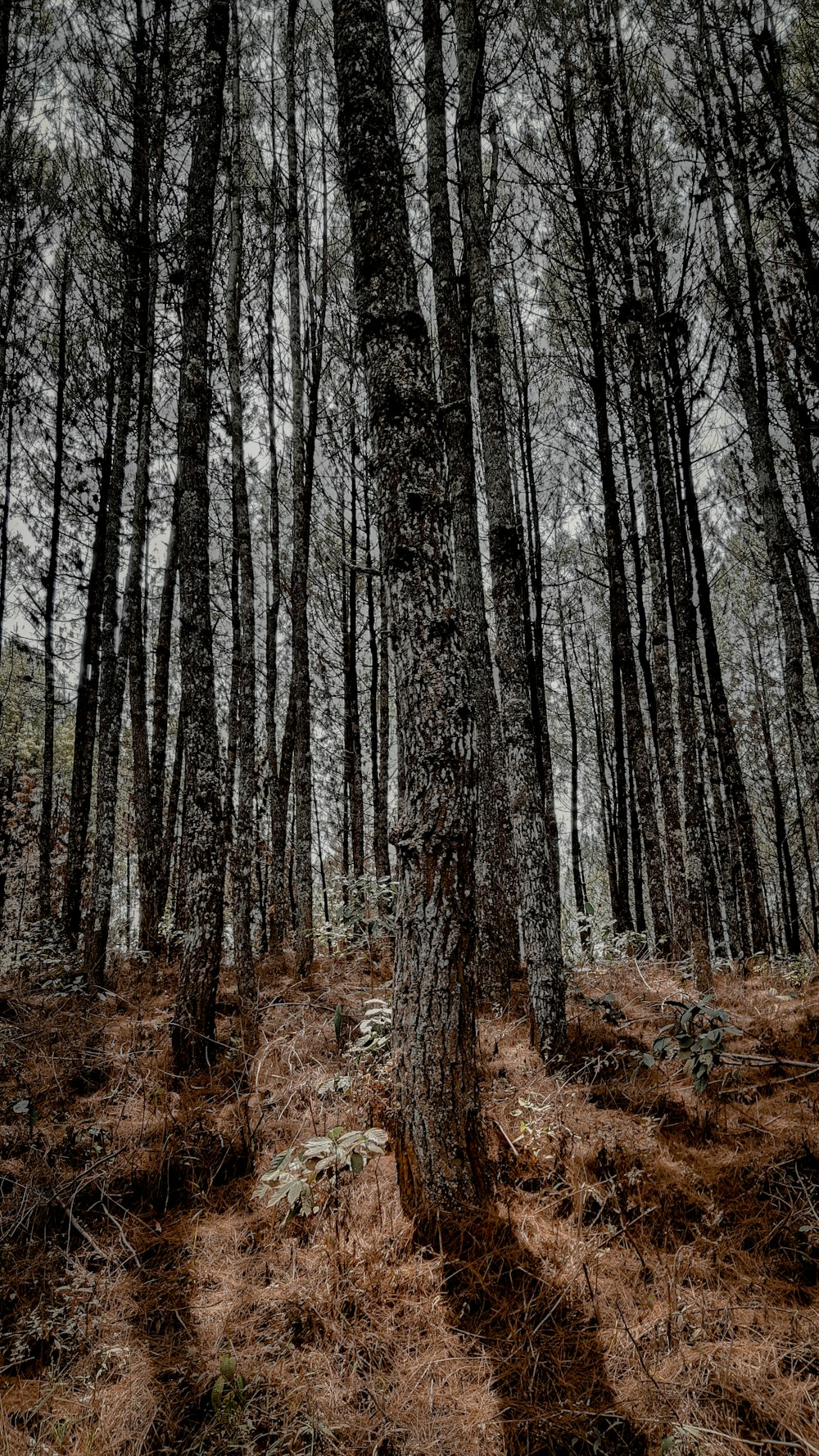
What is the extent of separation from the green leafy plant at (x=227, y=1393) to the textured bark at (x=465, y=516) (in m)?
3.86

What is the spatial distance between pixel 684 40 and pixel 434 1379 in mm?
11728

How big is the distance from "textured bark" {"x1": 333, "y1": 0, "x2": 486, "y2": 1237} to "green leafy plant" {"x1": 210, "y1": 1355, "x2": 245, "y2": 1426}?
2.63 feet

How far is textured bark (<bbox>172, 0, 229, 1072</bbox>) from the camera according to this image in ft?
14.6

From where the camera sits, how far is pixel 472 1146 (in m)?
2.59

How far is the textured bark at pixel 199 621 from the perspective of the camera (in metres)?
4.46

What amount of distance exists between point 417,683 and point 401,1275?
2.21m

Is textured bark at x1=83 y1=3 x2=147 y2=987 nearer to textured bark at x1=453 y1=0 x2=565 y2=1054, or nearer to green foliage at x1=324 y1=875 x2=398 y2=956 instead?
green foliage at x1=324 y1=875 x2=398 y2=956

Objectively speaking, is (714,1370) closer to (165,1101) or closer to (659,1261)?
(659,1261)

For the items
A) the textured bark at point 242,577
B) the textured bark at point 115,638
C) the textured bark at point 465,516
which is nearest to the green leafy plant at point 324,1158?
the textured bark at point 242,577

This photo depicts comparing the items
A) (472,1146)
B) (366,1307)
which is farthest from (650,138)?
(366,1307)

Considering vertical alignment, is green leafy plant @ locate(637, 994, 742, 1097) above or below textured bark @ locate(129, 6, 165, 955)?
below

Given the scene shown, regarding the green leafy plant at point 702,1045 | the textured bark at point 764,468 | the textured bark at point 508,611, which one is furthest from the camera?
the textured bark at point 764,468

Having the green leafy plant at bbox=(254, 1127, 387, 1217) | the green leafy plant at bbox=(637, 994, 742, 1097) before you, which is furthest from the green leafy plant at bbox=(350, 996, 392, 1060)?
the green leafy plant at bbox=(637, 994, 742, 1097)

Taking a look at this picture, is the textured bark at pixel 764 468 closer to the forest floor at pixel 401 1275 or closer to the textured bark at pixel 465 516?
the textured bark at pixel 465 516
